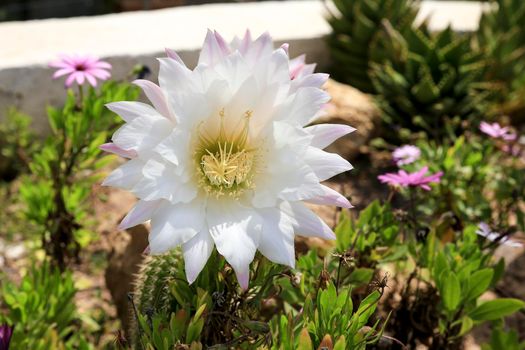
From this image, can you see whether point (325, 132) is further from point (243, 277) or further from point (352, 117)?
point (352, 117)

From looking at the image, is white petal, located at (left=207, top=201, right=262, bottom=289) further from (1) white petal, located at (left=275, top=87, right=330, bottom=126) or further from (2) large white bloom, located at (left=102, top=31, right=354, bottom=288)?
(1) white petal, located at (left=275, top=87, right=330, bottom=126)

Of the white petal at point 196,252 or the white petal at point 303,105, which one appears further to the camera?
the white petal at point 303,105

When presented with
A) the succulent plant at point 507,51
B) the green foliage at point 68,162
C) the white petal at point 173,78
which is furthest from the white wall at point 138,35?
the white petal at point 173,78

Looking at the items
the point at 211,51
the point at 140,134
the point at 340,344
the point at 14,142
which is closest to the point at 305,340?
the point at 340,344

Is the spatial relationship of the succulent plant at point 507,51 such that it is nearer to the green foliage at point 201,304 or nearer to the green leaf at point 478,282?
the green leaf at point 478,282

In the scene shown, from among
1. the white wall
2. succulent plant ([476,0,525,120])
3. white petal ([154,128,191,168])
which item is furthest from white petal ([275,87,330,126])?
succulent plant ([476,0,525,120])

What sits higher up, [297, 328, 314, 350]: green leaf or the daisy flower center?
the daisy flower center
